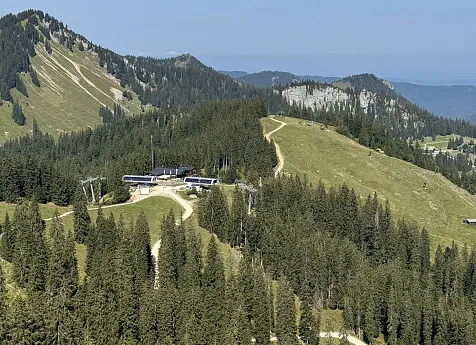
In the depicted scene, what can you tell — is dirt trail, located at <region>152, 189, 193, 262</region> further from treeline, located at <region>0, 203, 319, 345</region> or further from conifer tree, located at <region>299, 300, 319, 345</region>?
conifer tree, located at <region>299, 300, 319, 345</region>

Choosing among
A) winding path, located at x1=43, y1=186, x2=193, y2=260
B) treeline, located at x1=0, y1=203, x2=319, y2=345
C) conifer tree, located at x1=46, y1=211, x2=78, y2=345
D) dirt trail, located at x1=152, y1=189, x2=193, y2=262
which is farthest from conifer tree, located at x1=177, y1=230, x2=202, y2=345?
winding path, located at x1=43, y1=186, x2=193, y2=260

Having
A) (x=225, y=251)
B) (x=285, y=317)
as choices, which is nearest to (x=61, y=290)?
(x=285, y=317)

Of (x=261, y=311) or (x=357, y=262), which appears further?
(x=357, y=262)

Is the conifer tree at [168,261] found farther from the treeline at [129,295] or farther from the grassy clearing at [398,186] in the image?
the grassy clearing at [398,186]

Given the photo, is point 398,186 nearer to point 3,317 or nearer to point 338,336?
point 338,336

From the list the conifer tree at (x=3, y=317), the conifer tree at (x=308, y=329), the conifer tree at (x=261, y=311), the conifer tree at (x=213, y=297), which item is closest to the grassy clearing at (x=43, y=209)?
the conifer tree at (x=3, y=317)

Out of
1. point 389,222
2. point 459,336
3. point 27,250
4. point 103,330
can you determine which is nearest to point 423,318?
point 459,336
